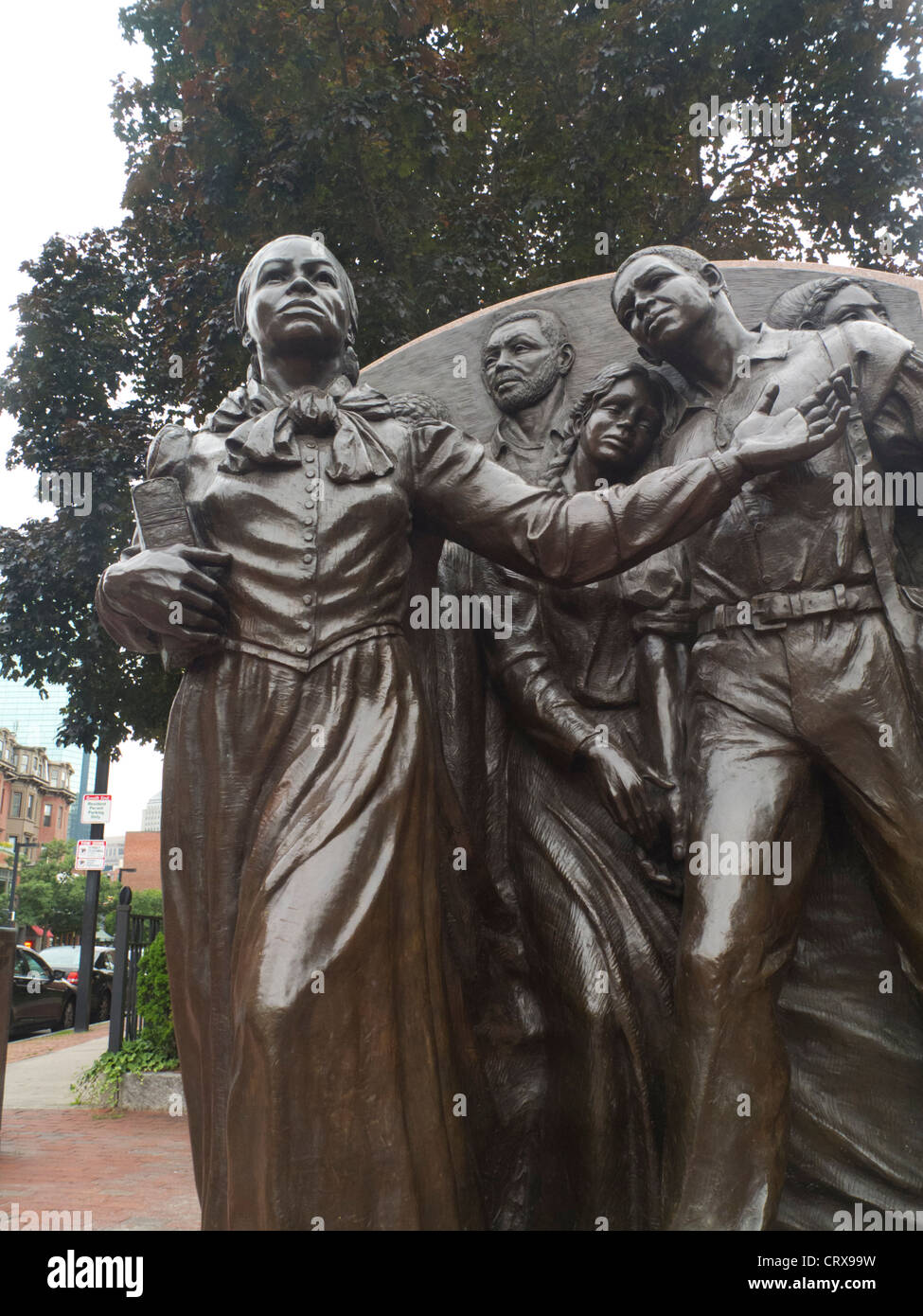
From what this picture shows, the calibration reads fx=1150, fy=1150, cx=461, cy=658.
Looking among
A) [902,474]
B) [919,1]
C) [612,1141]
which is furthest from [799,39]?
[612,1141]

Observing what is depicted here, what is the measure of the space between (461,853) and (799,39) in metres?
8.79

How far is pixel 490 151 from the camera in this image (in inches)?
414

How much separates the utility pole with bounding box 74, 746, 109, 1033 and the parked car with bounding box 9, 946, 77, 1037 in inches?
28.9

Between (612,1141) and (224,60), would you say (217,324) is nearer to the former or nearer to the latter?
(224,60)

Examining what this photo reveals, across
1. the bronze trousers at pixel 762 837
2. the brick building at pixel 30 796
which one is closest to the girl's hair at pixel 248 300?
the bronze trousers at pixel 762 837

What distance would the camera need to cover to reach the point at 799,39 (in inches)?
377

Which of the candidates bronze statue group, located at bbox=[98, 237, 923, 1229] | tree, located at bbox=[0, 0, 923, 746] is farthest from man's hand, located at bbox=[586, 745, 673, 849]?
tree, located at bbox=[0, 0, 923, 746]

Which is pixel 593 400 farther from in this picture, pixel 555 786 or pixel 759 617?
pixel 555 786

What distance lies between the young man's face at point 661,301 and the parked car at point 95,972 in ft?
46.9

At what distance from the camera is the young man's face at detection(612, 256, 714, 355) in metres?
3.77

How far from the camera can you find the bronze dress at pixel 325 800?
274cm

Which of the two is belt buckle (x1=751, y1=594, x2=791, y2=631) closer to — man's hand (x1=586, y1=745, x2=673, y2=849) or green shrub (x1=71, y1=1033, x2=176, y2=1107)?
man's hand (x1=586, y1=745, x2=673, y2=849)

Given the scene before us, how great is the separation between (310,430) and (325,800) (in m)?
1.13

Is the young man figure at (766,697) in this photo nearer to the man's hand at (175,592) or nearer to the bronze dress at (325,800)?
the bronze dress at (325,800)
